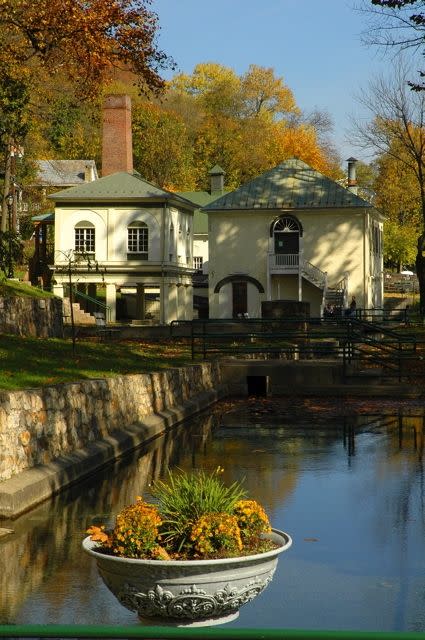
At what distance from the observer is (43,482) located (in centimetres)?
1492

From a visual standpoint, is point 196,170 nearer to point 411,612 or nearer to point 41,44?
point 41,44

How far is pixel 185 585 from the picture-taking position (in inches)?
288

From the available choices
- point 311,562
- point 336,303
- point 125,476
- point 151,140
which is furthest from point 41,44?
point 151,140

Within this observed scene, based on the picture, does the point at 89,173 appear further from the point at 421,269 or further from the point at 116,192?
the point at 421,269

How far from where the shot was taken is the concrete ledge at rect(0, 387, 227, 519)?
13764mm

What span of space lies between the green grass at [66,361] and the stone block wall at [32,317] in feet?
5.86

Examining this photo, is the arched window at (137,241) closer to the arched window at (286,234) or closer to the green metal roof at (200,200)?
the arched window at (286,234)

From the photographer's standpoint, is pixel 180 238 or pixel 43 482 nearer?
pixel 43 482

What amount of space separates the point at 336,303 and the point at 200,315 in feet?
36.3

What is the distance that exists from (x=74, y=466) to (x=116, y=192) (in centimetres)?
4625

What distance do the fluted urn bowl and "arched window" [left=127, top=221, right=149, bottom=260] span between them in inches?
2120

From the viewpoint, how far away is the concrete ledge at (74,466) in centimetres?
1376

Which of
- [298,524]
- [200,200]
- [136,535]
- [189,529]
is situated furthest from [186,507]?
[200,200]

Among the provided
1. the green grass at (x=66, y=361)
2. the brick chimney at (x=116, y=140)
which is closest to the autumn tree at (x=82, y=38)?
the green grass at (x=66, y=361)
